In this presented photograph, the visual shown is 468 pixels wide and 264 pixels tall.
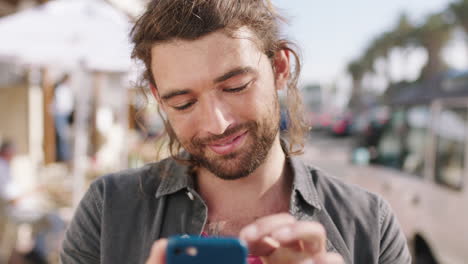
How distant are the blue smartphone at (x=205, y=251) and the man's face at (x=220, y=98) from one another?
1.85 ft

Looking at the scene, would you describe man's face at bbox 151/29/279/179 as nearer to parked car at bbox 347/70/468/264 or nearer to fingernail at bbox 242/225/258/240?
fingernail at bbox 242/225/258/240

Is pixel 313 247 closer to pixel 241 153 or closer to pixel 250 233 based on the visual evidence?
pixel 250 233

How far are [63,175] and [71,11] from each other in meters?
2.71

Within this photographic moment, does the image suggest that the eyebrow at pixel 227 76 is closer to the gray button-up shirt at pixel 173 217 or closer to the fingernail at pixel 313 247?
the gray button-up shirt at pixel 173 217

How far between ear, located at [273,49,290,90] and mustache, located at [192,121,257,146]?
0.28 m

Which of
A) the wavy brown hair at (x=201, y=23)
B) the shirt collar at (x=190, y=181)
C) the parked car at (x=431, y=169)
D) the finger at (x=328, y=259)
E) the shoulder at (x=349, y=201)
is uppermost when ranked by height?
the wavy brown hair at (x=201, y=23)

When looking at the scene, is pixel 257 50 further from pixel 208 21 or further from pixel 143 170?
A: pixel 143 170

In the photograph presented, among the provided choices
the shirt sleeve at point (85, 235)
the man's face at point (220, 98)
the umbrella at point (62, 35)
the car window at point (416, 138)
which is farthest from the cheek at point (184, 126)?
the car window at point (416, 138)

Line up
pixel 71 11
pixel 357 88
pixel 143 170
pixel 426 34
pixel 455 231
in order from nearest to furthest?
1. pixel 143 170
2. pixel 455 231
3. pixel 71 11
4. pixel 426 34
5. pixel 357 88

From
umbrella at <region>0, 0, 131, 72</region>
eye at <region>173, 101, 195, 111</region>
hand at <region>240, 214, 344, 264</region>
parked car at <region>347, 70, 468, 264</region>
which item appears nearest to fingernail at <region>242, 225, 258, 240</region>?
hand at <region>240, 214, 344, 264</region>

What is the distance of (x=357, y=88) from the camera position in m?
48.0

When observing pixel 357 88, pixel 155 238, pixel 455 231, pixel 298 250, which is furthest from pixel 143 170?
pixel 357 88

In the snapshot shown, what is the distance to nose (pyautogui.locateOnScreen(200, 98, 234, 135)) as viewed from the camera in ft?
4.25

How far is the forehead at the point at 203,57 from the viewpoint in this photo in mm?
1289
